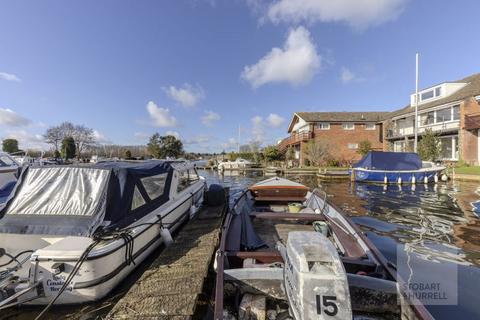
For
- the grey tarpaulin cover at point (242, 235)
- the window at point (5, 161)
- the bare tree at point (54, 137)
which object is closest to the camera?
the grey tarpaulin cover at point (242, 235)

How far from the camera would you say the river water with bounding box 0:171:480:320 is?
3.32 meters

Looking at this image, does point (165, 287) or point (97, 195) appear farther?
point (97, 195)

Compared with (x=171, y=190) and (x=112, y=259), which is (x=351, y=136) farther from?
(x=112, y=259)

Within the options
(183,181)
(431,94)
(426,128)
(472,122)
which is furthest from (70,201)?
(431,94)

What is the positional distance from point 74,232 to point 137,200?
1232mm

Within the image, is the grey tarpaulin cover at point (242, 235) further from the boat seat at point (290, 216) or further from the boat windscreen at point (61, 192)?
the boat windscreen at point (61, 192)

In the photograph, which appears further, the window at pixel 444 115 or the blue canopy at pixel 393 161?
the window at pixel 444 115

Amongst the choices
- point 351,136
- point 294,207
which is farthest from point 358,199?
point 351,136

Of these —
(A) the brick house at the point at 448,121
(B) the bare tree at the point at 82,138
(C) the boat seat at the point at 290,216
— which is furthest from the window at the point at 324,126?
(B) the bare tree at the point at 82,138

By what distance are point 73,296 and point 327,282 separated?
10.6ft

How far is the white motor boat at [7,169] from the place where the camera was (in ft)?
28.8

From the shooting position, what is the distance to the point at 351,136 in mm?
30734

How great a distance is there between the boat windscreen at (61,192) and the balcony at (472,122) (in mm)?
26579

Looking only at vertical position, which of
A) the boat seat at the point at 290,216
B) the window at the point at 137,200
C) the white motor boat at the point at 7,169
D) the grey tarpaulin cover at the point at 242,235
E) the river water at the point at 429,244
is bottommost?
the river water at the point at 429,244
